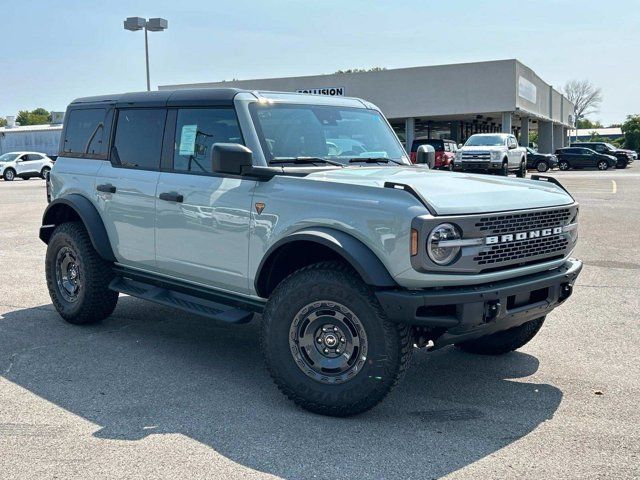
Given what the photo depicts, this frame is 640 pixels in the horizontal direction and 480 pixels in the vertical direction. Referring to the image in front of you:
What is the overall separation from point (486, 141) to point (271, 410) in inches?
1097

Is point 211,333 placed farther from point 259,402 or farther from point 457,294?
point 457,294

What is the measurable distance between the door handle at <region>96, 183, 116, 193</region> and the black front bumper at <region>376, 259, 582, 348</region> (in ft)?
9.73

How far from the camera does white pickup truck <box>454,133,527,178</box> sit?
29.7 meters

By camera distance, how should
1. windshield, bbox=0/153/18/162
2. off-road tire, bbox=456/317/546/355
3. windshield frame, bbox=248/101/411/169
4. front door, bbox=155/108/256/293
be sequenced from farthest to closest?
windshield, bbox=0/153/18/162
off-road tire, bbox=456/317/546/355
windshield frame, bbox=248/101/411/169
front door, bbox=155/108/256/293

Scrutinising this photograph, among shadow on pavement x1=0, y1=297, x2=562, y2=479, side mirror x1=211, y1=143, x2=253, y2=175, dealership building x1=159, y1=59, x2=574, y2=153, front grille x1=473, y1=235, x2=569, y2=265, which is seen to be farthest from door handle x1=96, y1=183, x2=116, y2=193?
dealership building x1=159, y1=59, x2=574, y2=153

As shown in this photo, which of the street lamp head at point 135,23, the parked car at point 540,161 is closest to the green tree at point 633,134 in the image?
the parked car at point 540,161

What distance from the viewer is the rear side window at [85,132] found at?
20.9 feet

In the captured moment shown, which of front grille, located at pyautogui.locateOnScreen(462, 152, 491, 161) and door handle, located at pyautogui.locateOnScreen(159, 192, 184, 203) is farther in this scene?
front grille, located at pyautogui.locateOnScreen(462, 152, 491, 161)

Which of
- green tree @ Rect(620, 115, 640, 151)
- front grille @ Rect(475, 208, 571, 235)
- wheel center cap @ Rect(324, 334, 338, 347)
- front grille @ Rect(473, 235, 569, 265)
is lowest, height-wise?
wheel center cap @ Rect(324, 334, 338, 347)

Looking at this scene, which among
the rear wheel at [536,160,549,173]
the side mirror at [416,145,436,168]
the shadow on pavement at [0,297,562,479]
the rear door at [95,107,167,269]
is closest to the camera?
the shadow on pavement at [0,297,562,479]

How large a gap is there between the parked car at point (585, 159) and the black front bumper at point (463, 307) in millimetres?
42731

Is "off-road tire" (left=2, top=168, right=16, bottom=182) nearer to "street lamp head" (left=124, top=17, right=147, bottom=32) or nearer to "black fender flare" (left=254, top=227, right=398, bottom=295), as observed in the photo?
"street lamp head" (left=124, top=17, right=147, bottom=32)

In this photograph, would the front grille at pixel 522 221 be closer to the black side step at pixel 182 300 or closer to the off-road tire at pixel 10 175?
the black side step at pixel 182 300

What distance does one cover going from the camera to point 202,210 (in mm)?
5102
